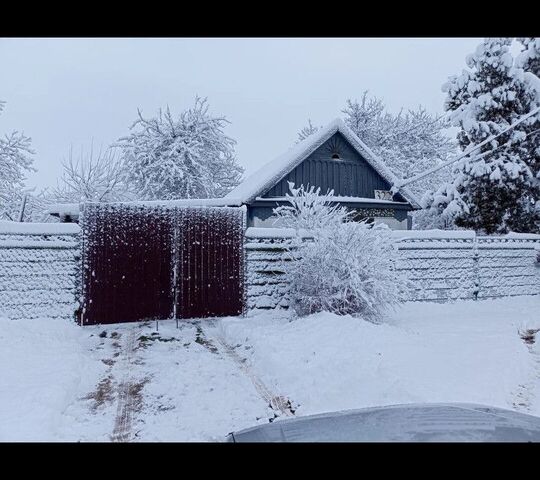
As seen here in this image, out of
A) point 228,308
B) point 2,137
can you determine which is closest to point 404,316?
point 228,308

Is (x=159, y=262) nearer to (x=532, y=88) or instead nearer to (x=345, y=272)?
(x=345, y=272)

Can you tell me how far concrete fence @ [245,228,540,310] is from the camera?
858 cm

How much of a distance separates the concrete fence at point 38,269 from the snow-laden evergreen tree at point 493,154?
12873mm

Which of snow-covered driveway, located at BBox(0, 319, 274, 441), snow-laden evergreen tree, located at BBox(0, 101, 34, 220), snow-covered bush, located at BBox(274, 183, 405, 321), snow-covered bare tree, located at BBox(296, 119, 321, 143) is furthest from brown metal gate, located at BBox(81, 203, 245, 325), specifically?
snow-covered bare tree, located at BBox(296, 119, 321, 143)

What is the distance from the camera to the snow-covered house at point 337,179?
14.6m

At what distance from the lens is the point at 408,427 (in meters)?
2.17

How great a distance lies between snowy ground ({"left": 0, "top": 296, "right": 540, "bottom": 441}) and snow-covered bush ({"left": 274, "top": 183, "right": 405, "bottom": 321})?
58cm

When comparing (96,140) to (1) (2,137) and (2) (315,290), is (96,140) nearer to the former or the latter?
(1) (2,137)

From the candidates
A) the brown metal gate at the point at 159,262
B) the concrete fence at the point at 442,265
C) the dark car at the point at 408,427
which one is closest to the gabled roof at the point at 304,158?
the concrete fence at the point at 442,265

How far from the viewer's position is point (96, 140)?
1033 inches

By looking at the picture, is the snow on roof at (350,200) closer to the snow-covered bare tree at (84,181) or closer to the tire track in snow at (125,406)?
the tire track in snow at (125,406)
